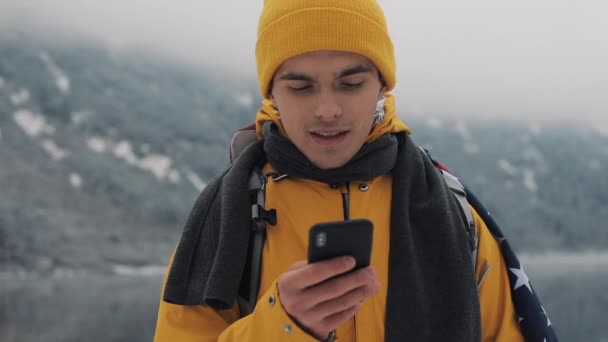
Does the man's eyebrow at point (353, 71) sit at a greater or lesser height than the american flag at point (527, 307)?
greater

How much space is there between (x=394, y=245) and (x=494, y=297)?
0.61 metres

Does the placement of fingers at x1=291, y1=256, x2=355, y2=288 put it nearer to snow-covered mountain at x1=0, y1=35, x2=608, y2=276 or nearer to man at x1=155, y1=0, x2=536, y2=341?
man at x1=155, y1=0, x2=536, y2=341

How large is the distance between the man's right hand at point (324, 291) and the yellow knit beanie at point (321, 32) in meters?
0.97

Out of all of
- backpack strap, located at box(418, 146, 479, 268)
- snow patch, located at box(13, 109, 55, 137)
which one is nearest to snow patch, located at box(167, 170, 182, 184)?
snow patch, located at box(13, 109, 55, 137)

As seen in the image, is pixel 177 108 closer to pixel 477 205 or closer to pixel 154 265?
pixel 154 265

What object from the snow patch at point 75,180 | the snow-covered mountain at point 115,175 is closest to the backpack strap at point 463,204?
the snow-covered mountain at point 115,175

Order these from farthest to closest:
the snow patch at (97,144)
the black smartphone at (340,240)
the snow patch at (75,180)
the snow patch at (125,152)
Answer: the snow patch at (125,152) < the snow patch at (97,144) < the snow patch at (75,180) < the black smartphone at (340,240)

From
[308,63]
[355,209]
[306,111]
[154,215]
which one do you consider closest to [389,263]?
[355,209]

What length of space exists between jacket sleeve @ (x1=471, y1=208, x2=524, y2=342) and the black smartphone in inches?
39.4

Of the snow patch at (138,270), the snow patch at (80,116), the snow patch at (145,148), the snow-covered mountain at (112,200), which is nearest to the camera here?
the snow-covered mountain at (112,200)

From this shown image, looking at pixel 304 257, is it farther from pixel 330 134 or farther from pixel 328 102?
pixel 328 102

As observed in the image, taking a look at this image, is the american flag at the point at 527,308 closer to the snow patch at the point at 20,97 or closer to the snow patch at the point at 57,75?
the snow patch at the point at 20,97

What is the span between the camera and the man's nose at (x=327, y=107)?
8.63 ft

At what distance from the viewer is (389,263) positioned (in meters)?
2.76
